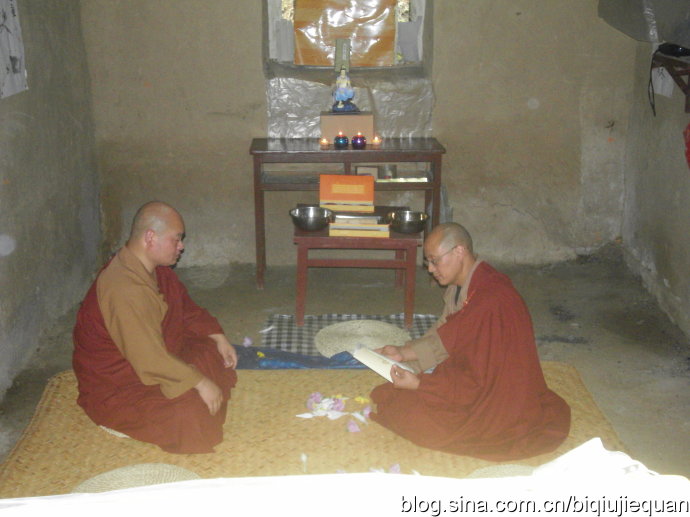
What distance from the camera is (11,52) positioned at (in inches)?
158

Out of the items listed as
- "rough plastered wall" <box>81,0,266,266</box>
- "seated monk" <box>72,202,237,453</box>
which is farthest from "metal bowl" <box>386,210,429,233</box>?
"seated monk" <box>72,202,237,453</box>

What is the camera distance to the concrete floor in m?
3.62

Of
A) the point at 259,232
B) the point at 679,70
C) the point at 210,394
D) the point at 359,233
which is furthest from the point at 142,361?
the point at 679,70

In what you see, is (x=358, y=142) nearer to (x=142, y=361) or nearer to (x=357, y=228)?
(x=357, y=228)

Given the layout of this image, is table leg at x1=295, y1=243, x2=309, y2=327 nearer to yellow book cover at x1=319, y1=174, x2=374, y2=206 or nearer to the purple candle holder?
yellow book cover at x1=319, y1=174, x2=374, y2=206

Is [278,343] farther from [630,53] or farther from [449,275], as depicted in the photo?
[630,53]

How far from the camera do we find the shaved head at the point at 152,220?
3285 millimetres

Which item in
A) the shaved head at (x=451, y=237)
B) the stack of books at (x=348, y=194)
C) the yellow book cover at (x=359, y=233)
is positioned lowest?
the yellow book cover at (x=359, y=233)

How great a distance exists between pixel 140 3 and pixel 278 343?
2766mm

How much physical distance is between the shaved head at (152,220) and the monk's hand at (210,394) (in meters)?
0.71

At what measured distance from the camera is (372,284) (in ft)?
18.3

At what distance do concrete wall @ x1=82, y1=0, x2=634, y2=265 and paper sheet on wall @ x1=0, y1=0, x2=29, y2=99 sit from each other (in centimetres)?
132

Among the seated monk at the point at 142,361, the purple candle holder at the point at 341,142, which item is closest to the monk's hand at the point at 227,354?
the seated monk at the point at 142,361

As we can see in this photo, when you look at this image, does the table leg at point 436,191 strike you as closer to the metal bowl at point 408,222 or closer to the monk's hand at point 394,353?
the metal bowl at point 408,222
